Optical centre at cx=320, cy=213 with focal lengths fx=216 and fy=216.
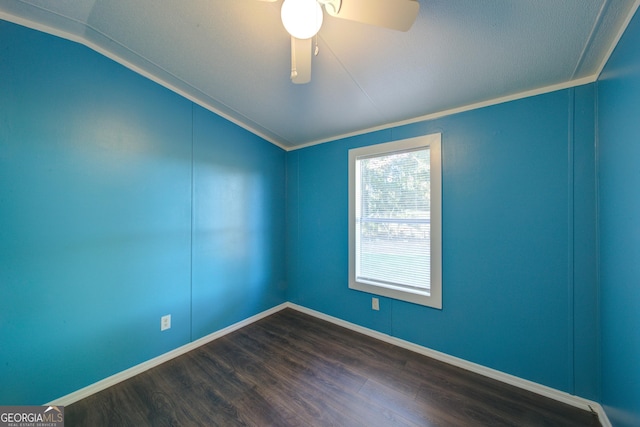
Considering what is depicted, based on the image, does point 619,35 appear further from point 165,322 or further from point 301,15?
point 165,322

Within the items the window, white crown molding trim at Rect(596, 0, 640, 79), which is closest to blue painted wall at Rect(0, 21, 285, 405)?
the window

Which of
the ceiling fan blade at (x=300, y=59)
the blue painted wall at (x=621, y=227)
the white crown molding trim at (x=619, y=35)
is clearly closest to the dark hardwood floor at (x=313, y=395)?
the blue painted wall at (x=621, y=227)

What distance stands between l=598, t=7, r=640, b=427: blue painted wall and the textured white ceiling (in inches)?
8.5

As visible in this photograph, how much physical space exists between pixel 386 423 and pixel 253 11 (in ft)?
8.50

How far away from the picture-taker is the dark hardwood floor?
54.4 inches

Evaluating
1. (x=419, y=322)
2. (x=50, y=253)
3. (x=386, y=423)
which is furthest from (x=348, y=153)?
(x=50, y=253)

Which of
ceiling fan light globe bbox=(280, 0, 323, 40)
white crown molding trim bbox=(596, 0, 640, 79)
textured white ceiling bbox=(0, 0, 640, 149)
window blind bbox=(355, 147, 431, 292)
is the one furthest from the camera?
window blind bbox=(355, 147, 431, 292)

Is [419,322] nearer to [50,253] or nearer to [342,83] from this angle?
[342,83]

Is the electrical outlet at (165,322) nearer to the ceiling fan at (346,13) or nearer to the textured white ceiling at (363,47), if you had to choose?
the textured white ceiling at (363,47)

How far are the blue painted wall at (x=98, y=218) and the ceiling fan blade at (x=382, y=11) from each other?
1.83 meters

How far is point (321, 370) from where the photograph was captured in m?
1.83

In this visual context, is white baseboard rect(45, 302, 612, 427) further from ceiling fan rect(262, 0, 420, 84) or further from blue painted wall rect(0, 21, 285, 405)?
ceiling fan rect(262, 0, 420, 84)

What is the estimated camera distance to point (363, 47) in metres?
1.36

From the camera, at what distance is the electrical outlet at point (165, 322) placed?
1.94m
